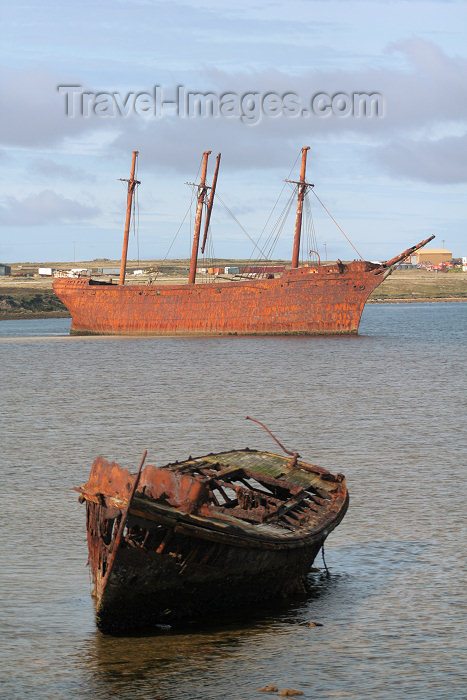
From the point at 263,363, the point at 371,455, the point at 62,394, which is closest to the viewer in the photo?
the point at 371,455

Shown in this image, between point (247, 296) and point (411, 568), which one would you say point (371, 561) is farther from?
point (247, 296)

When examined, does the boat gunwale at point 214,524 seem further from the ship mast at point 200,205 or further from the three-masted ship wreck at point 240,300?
the ship mast at point 200,205

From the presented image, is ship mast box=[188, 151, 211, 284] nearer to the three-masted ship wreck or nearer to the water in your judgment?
the three-masted ship wreck

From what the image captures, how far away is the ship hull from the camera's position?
71688 mm

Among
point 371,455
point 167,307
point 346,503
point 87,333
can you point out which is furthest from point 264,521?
point 87,333

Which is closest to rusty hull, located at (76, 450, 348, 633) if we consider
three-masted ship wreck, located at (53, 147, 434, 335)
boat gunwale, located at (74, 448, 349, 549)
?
boat gunwale, located at (74, 448, 349, 549)

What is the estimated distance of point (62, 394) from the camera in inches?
1646

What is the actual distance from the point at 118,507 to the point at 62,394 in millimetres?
31336

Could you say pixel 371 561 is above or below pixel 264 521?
below

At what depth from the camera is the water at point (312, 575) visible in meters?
10.9

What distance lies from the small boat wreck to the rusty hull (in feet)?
0.04

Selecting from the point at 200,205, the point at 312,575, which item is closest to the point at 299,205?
the point at 200,205

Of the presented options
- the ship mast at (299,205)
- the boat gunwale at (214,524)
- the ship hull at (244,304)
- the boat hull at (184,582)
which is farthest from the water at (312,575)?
the ship mast at (299,205)

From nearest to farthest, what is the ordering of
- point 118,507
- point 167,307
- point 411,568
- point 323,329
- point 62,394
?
point 118,507 < point 411,568 < point 62,394 < point 323,329 < point 167,307
